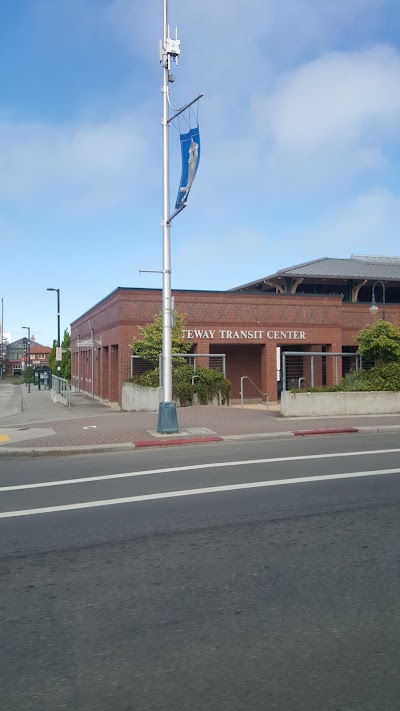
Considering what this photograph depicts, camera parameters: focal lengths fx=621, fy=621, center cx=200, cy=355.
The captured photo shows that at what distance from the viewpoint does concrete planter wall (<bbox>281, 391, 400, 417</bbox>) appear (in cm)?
1877

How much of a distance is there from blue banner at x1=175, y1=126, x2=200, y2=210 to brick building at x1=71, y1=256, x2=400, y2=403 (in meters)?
14.0

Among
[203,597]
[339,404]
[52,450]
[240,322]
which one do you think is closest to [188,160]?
[52,450]

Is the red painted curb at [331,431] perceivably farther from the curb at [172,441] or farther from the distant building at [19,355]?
the distant building at [19,355]

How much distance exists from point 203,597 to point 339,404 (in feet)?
49.5

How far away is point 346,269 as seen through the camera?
37.6 metres

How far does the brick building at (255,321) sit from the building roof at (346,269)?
92 mm

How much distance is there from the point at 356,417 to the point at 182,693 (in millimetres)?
15895

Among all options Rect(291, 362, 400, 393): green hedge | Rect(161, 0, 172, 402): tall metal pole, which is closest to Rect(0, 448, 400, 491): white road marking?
Rect(161, 0, 172, 402): tall metal pole

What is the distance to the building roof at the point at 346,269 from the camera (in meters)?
34.5

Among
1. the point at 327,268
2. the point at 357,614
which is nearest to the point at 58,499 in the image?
the point at 357,614

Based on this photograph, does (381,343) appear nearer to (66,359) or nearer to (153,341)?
(153,341)

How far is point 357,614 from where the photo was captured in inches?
172

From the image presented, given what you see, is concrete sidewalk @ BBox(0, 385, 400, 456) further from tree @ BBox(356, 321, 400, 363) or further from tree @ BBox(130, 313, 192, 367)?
tree @ BBox(130, 313, 192, 367)

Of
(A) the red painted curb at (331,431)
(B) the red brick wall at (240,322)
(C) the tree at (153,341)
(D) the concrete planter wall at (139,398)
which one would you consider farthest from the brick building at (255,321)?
(A) the red painted curb at (331,431)
